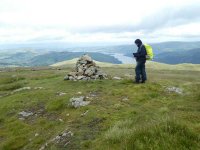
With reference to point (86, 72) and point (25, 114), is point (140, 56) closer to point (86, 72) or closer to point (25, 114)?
point (86, 72)

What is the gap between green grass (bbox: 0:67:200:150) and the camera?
33.5 ft

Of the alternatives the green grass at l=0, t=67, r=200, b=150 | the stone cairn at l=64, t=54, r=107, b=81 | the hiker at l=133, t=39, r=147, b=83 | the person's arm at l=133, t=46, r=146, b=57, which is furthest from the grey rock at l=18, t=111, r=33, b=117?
the person's arm at l=133, t=46, r=146, b=57

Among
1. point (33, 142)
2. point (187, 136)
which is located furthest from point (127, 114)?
point (187, 136)

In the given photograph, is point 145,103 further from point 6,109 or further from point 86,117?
point 6,109

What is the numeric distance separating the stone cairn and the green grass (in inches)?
69.9

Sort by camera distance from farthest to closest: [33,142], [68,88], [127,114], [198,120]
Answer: [68,88] → [127,114] → [33,142] → [198,120]

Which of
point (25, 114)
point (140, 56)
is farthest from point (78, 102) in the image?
point (140, 56)

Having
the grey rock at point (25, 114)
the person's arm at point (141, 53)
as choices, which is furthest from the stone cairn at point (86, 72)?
the grey rock at point (25, 114)

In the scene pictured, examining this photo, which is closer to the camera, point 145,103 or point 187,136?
point 187,136

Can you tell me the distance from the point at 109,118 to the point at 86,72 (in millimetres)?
15824

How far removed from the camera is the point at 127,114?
58.1 feet

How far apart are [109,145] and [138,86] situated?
15.3 m

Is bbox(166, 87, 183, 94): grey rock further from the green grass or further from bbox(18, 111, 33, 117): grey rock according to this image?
bbox(18, 111, 33, 117): grey rock

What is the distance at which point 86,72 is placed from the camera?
3259 cm
